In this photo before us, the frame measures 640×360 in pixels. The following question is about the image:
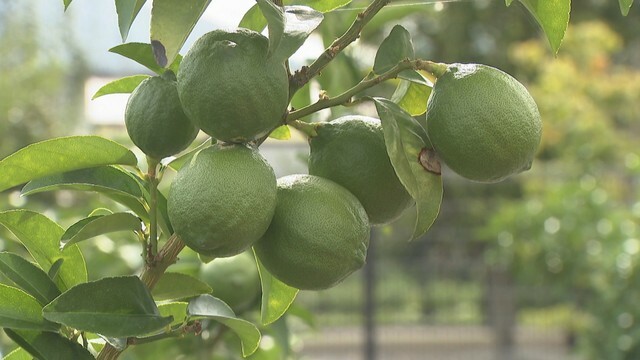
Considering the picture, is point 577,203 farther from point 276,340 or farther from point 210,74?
point 210,74

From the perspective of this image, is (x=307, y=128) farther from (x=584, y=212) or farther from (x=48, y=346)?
(x=584, y=212)

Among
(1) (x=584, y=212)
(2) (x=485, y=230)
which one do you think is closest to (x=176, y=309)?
(1) (x=584, y=212)

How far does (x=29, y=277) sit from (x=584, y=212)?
10.0ft

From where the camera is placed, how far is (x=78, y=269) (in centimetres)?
65

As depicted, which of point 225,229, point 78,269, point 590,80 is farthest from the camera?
point 590,80

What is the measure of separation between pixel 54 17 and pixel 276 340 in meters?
4.02

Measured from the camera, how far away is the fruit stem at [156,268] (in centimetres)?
58

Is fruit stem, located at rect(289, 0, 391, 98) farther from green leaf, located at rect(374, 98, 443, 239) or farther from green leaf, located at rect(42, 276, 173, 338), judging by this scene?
green leaf, located at rect(42, 276, 173, 338)

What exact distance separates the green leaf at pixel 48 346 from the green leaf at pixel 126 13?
0.20m

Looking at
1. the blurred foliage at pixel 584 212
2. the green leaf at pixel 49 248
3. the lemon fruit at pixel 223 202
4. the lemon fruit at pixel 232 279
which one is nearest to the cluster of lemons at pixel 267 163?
the lemon fruit at pixel 223 202

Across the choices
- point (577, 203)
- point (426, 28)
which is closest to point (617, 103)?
point (577, 203)

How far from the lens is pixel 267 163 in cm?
54

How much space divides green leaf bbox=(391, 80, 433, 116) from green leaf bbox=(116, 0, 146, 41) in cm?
22

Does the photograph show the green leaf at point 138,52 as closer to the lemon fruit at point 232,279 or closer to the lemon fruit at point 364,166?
the lemon fruit at point 364,166
